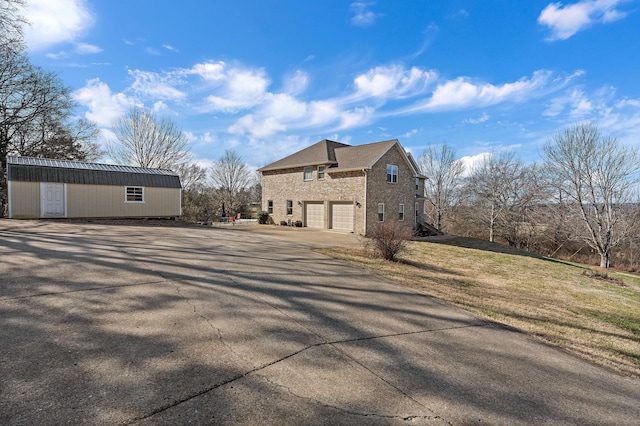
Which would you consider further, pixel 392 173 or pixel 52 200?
pixel 392 173

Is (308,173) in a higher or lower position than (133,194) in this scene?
higher

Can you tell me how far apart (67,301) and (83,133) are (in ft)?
103

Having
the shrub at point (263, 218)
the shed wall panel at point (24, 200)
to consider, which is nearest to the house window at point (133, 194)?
the shed wall panel at point (24, 200)

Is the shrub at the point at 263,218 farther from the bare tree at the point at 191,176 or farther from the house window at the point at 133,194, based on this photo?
the bare tree at the point at 191,176

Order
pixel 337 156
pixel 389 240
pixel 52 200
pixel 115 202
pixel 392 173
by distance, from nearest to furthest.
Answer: pixel 389 240 → pixel 52 200 → pixel 115 202 → pixel 392 173 → pixel 337 156

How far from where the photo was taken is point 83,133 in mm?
28422

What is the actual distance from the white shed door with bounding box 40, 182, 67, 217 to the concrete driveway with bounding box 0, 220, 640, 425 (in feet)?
45.1

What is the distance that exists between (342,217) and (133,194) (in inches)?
532

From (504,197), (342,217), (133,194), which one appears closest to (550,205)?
(504,197)

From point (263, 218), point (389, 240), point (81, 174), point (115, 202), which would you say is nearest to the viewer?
point (389, 240)

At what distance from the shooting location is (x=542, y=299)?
8.09m

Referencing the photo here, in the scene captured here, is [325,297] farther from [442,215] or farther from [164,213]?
[442,215]

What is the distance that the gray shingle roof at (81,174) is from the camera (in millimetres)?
16172

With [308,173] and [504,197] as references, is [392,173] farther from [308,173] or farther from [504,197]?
[504,197]
